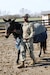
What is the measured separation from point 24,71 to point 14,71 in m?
0.29

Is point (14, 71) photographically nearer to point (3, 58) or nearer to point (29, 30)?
point (29, 30)

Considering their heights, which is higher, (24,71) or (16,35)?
(16,35)

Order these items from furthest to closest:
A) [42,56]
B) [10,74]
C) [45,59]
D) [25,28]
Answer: [42,56], [45,59], [25,28], [10,74]

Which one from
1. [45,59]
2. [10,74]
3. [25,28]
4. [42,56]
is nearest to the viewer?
[10,74]

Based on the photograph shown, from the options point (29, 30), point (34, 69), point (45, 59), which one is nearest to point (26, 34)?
point (29, 30)

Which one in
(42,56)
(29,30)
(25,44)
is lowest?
(42,56)

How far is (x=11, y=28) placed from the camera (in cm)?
699

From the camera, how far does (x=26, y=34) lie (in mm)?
6887

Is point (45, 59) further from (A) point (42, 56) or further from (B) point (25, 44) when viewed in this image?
(B) point (25, 44)

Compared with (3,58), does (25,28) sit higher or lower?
higher

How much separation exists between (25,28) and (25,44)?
1.69ft

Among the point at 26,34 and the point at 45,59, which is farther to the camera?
the point at 45,59

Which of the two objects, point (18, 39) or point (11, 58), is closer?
point (18, 39)

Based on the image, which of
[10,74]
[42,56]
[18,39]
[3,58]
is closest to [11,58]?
[3,58]
